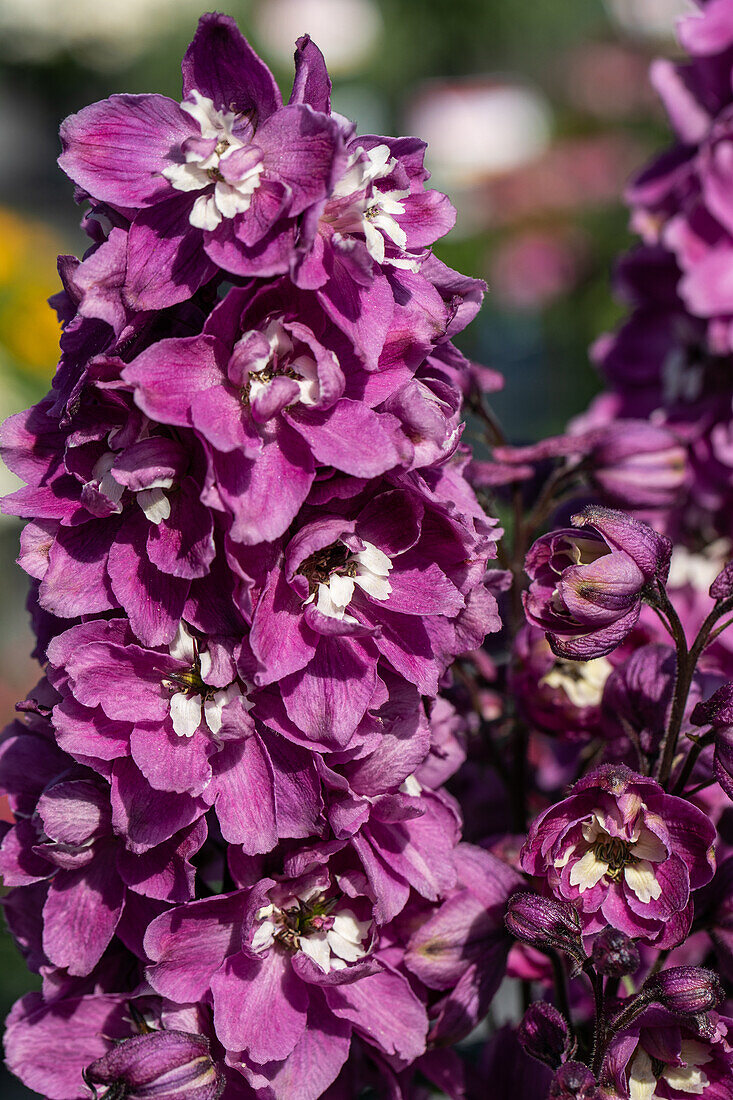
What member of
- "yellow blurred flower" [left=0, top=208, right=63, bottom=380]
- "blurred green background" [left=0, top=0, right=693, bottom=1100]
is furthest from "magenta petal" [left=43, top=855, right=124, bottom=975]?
"yellow blurred flower" [left=0, top=208, right=63, bottom=380]

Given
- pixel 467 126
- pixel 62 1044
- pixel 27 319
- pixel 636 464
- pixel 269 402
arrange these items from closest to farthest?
pixel 269 402
pixel 62 1044
pixel 636 464
pixel 27 319
pixel 467 126

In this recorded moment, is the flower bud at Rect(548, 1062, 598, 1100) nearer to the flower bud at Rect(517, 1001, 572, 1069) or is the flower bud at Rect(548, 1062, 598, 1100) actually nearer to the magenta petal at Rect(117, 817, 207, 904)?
the flower bud at Rect(517, 1001, 572, 1069)

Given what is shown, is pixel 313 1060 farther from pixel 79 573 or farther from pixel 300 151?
pixel 300 151

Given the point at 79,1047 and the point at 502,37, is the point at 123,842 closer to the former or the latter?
the point at 79,1047

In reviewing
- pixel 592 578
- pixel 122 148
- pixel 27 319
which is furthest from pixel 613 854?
pixel 27 319

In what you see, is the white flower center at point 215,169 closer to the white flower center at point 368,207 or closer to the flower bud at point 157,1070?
the white flower center at point 368,207

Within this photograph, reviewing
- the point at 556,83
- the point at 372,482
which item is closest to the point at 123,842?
the point at 372,482
